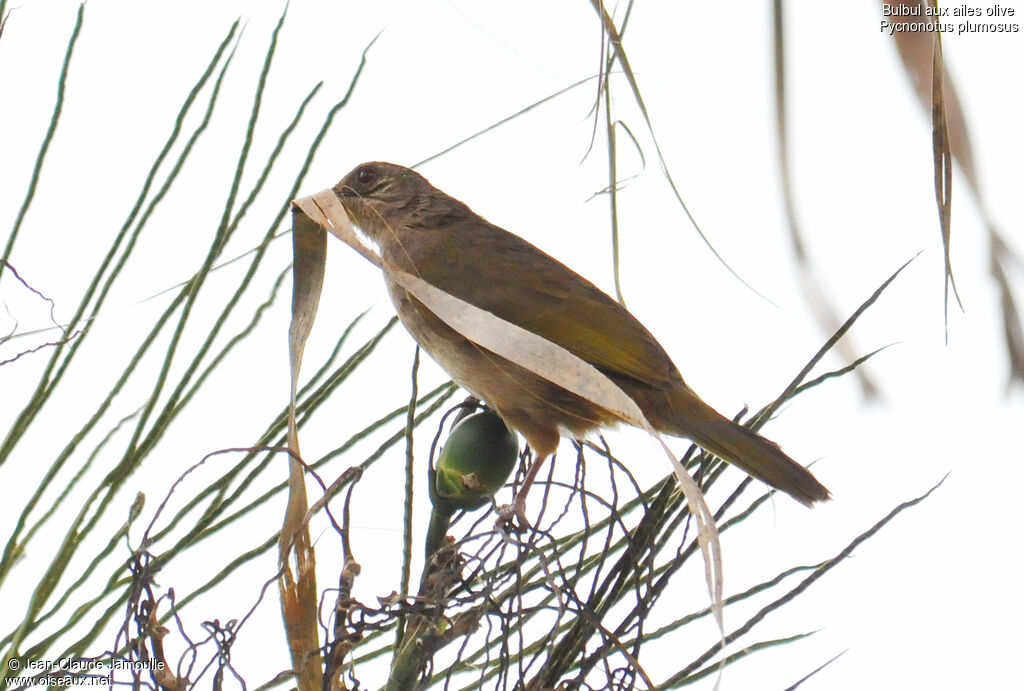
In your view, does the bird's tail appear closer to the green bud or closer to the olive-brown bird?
the olive-brown bird

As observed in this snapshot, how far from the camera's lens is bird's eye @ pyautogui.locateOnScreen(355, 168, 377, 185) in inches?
128

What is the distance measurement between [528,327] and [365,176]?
0.82m

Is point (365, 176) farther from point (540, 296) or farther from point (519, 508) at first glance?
point (519, 508)

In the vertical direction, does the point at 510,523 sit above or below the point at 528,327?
below

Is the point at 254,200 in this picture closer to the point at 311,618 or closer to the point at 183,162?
the point at 183,162

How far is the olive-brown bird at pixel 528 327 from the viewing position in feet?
7.57

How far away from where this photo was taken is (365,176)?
3.25 m

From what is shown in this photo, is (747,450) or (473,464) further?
(747,450)

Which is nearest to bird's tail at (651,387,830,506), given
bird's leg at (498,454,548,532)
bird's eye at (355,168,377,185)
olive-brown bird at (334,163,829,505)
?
olive-brown bird at (334,163,829,505)

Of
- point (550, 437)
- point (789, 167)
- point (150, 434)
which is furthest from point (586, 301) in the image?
point (150, 434)

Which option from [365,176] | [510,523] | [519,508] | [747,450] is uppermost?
[365,176]

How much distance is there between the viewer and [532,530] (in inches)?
52.6

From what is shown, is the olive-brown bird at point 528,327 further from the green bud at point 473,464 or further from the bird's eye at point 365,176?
the green bud at point 473,464

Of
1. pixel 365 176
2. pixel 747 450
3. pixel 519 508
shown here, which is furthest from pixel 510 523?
pixel 365 176
